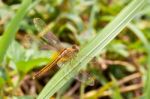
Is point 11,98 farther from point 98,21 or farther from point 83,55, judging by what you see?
point 98,21

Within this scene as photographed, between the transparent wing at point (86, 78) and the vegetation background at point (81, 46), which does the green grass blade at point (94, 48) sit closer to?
the transparent wing at point (86, 78)

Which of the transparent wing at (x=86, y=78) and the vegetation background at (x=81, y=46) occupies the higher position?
the vegetation background at (x=81, y=46)

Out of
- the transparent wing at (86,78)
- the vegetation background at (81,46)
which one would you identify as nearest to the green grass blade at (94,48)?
the transparent wing at (86,78)

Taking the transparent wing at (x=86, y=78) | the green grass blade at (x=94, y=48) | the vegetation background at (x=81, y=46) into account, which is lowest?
the green grass blade at (x=94, y=48)

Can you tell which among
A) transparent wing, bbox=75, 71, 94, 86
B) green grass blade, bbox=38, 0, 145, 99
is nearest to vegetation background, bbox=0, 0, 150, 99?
transparent wing, bbox=75, 71, 94, 86

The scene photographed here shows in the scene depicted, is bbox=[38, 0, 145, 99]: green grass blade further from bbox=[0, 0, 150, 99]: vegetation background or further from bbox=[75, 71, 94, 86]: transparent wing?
bbox=[0, 0, 150, 99]: vegetation background

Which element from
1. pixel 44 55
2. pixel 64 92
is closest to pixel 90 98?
pixel 64 92

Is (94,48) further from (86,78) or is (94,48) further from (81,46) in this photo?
(81,46)
